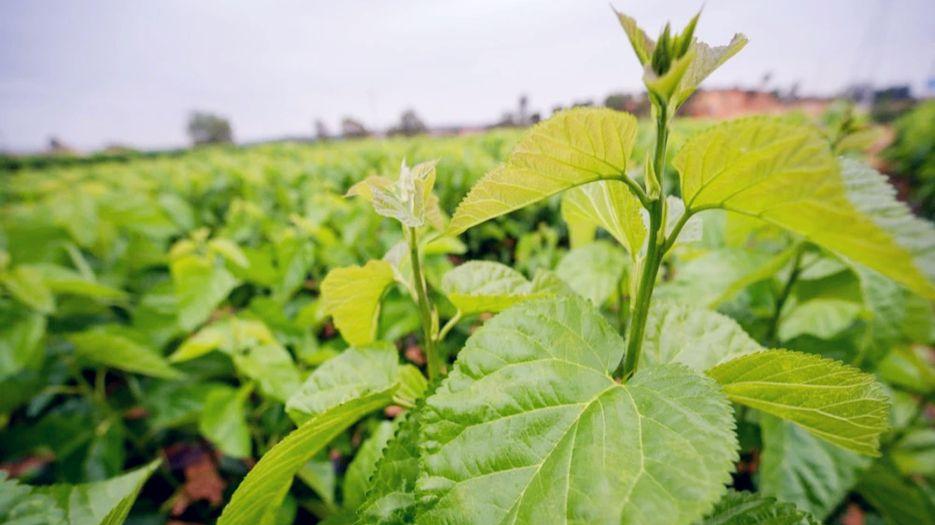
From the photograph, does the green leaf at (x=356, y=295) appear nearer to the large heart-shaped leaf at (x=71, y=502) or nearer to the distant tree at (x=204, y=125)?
the large heart-shaped leaf at (x=71, y=502)

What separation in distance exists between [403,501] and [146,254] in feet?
8.95

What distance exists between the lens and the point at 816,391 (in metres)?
0.66

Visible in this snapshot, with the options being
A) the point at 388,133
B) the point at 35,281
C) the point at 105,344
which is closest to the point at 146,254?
the point at 35,281

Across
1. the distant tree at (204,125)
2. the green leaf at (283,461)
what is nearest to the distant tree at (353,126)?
the green leaf at (283,461)

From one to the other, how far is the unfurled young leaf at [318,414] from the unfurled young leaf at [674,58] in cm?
65

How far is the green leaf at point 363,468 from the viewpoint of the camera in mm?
1118

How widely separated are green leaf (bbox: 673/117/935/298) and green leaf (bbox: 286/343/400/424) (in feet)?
2.21

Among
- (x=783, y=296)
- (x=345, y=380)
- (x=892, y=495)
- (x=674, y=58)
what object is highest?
(x=674, y=58)

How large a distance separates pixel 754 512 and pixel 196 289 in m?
2.11

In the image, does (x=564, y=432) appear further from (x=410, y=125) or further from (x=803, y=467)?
(x=410, y=125)

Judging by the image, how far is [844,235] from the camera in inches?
19.4

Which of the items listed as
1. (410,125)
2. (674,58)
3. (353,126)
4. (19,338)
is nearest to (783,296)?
(674,58)

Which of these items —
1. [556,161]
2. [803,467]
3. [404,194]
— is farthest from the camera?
[803,467]

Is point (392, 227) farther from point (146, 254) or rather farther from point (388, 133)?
point (388, 133)
